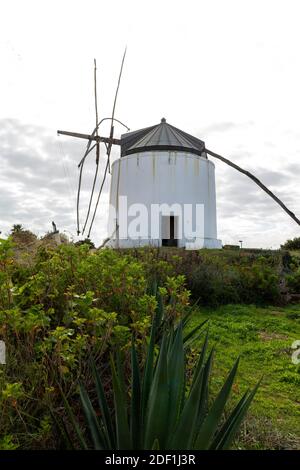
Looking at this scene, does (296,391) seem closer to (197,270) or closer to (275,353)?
(275,353)

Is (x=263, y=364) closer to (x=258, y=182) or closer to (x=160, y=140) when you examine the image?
(x=258, y=182)

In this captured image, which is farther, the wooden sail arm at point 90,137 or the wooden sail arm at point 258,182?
the wooden sail arm at point 90,137

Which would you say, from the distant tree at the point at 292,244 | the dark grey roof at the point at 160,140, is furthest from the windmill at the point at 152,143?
the distant tree at the point at 292,244

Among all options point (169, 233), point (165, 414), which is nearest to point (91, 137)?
point (169, 233)

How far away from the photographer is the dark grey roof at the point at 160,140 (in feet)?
66.9

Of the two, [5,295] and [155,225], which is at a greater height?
[155,225]

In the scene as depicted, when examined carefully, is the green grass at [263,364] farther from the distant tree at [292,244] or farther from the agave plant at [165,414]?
the distant tree at [292,244]

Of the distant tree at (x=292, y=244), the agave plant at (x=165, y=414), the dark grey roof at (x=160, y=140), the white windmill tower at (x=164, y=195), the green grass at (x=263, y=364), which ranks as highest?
the dark grey roof at (x=160, y=140)

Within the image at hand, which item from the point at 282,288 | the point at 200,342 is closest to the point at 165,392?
the point at 200,342

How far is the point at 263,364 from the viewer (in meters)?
5.13

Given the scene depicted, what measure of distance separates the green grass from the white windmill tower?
34.5 ft

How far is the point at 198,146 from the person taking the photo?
21688 millimetres

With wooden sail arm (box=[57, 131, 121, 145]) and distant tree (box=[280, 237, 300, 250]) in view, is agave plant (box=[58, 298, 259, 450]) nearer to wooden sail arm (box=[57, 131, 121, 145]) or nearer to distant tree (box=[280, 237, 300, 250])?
wooden sail arm (box=[57, 131, 121, 145])

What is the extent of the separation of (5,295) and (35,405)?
0.69 metres
